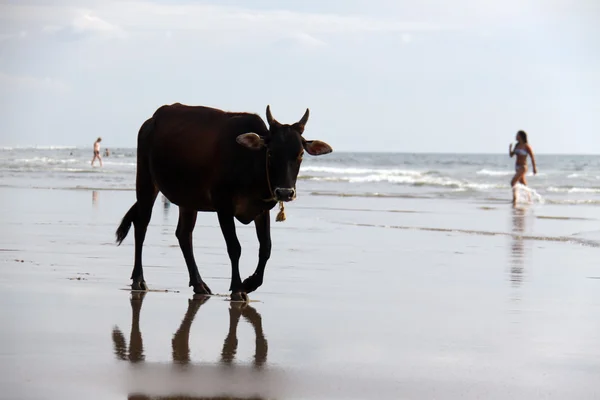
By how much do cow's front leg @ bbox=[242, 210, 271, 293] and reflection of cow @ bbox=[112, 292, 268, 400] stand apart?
660mm

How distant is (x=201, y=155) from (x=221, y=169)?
348mm

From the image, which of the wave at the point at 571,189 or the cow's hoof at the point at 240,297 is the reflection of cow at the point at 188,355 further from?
the wave at the point at 571,189

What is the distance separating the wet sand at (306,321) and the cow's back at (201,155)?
2.88ft

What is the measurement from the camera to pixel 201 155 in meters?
9.09

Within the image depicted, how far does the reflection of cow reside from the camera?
5672 mm

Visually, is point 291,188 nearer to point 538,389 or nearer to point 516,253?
point 538,389

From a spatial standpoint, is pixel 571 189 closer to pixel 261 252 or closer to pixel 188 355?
pixel 261 252

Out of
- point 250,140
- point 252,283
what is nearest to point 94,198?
point 252,283

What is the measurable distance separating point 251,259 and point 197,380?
6069mm

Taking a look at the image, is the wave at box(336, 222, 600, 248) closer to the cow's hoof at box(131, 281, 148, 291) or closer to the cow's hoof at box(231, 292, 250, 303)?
the cow's hoof at box(231, 292, 250, 303)

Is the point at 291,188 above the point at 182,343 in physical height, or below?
above

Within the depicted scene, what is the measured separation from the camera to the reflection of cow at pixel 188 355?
567 centimetres

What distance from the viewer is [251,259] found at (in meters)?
11.6

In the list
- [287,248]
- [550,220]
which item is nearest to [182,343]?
[287,248]
